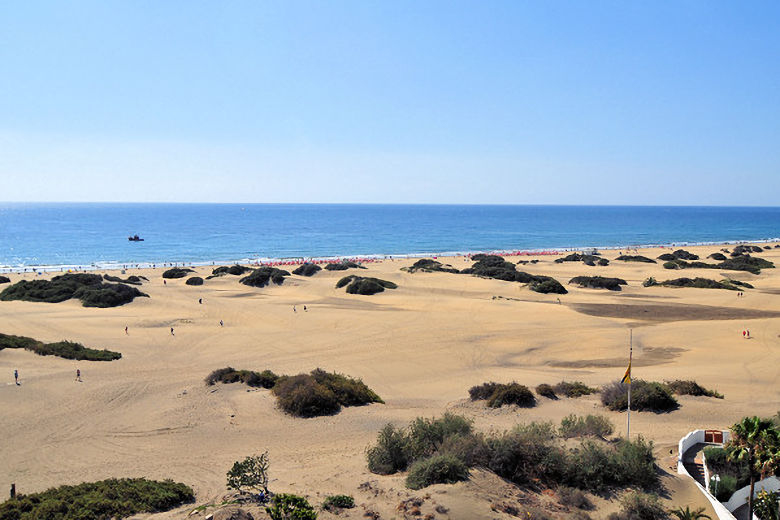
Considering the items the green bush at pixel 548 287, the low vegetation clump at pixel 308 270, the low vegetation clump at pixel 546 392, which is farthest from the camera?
the low vegetation clump at pixel 308 270

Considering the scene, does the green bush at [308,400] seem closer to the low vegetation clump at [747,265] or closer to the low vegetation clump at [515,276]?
the low vegetation clump at [515,276]

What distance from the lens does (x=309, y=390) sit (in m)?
18.0

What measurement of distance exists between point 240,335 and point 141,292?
16249 millimetres

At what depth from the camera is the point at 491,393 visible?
18672 mm

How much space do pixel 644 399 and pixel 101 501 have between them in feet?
48.4

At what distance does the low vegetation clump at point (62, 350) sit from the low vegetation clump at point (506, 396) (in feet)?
54.5

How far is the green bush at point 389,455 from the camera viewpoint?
12.5 meters

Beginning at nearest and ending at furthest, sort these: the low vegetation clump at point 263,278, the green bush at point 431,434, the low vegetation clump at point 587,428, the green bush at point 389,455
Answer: the green bush at point 389,455, the green bush at point 431,434, the low vegetation clump at point 587,428, the low vegetation clump at point 263,278

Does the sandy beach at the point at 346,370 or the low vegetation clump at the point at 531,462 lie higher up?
the low vegetation clump at the point at 531,462

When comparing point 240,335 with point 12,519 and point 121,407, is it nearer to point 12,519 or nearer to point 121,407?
point 121,407

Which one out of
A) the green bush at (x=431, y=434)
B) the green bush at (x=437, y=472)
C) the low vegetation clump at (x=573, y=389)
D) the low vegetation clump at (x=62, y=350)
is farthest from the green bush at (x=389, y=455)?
the low vegetation clump at (x=62, y=350)

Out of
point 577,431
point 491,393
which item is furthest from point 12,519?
point 491,393

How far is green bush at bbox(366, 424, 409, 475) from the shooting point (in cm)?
1246

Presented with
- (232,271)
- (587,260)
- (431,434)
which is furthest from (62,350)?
(587,260)
